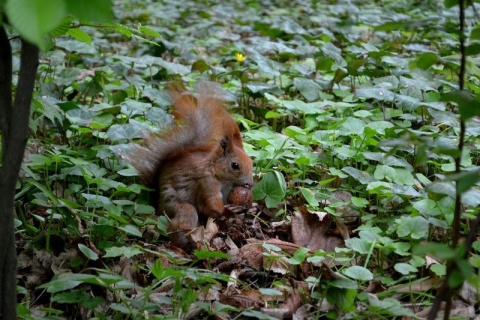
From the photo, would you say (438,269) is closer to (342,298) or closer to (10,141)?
(342,298)

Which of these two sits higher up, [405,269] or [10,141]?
[10,141]

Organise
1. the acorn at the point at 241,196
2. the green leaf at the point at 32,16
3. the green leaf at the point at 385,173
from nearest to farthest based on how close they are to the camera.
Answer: the green leaf at the point at 32,16 → the green leaf at the point at 385,173 → the acorn at the point at 241,196

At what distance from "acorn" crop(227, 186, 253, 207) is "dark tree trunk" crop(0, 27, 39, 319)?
1546mm

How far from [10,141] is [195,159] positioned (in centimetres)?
158

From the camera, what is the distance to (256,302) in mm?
2379

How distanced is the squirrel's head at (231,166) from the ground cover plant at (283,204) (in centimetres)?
15

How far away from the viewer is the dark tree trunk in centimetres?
165

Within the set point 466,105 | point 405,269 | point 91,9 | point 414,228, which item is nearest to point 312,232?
point 414,228

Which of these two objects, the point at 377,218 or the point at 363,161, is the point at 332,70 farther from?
the point at 377,218

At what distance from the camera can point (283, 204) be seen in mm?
3250

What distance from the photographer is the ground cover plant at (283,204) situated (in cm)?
213

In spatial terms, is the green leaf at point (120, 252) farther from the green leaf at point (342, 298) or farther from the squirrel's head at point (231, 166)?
the squirrel's head at point (231, 166)

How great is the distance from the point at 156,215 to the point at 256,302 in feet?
3.12

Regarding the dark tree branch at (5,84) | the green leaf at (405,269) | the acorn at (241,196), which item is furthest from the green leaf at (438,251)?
the acorn at (241,196)
